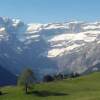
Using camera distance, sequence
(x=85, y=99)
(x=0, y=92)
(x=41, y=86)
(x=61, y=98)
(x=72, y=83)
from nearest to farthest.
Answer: (x=85, y=99) → (x=61, y=98) → (x=0, y=92) → (x=41, y=86) → (x=72, y=83)

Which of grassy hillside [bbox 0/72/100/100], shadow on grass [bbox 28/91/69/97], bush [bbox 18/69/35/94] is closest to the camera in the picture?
grassy hillside [bbox 0/72/100/100]

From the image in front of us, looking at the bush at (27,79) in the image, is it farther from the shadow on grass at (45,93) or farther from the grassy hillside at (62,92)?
the shadow on grass at (45,93)

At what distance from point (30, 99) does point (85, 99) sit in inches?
850

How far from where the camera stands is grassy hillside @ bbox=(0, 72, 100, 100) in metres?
123

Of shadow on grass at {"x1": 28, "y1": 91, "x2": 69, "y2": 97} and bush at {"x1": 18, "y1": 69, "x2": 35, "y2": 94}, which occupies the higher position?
bush at {"x1": 18, "y1": 69, "x2": 35, "y2": 94}

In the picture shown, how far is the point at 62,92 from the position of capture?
139 meters

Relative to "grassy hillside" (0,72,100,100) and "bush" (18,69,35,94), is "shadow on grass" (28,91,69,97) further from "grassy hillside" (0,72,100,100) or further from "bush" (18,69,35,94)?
"bush" (18,69,35,94)

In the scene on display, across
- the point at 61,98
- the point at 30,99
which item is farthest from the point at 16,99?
the point at 61,98

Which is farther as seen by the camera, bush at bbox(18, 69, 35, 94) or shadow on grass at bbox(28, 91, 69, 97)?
bush at bbox(18, 69, 35, 94)

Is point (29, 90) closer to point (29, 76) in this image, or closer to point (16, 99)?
point (29, 76)

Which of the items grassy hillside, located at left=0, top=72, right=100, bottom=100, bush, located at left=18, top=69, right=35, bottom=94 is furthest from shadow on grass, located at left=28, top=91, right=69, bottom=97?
bush, located at left=18, top=69, right=35, bottom=94

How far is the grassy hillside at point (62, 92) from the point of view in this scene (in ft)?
403

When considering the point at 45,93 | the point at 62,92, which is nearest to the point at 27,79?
the point at 45,93

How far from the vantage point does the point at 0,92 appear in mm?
139250
